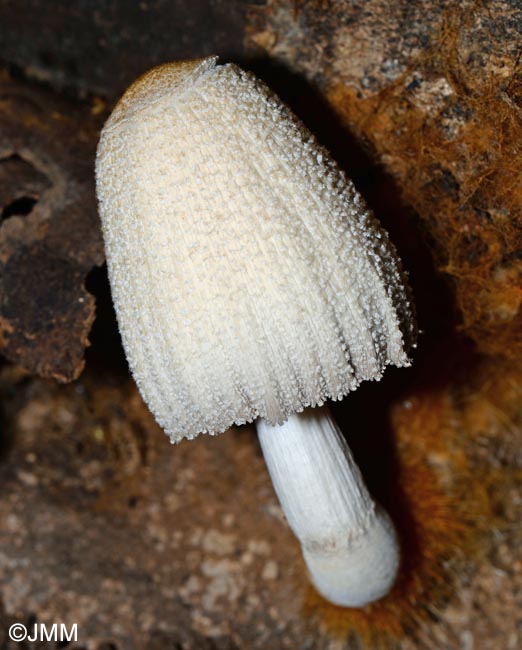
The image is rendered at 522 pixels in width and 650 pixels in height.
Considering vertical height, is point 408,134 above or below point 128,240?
above

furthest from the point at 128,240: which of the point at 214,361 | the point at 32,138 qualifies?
the point at 32,138

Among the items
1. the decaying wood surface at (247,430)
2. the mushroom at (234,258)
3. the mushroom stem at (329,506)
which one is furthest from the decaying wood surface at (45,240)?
the mushroom stem at (329,506)

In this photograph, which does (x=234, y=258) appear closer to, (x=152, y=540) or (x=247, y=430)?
(x=247, y=430)

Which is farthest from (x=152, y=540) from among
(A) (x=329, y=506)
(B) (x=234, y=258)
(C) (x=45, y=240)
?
(B) (x=234, y=258)

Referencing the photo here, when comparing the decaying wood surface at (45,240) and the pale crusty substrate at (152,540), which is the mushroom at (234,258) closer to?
the decaying wood surface at (45,240)

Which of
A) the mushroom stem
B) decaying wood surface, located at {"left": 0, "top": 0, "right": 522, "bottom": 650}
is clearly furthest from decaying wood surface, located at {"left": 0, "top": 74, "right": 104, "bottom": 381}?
the mushroom stem

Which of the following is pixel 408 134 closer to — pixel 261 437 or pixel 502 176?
pixel 502 176

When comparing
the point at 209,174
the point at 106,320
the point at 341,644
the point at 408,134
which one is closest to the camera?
the point at 209,174

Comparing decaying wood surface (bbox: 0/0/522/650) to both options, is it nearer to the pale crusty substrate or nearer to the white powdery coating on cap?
the pale crusty substrate
